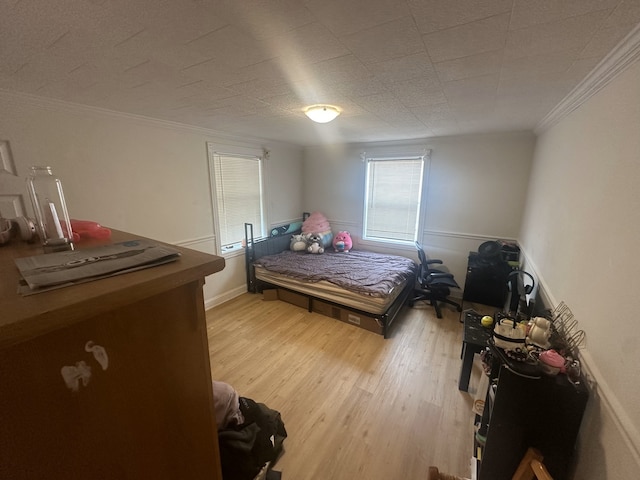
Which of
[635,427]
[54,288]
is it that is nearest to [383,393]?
[635,427]

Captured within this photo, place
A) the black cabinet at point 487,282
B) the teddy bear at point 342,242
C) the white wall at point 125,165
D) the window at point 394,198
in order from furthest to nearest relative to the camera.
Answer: the teddy bear at point 342,242 → the window at point 394,198 → the black cabinet at point 487,282 → the white wall at point 125,165

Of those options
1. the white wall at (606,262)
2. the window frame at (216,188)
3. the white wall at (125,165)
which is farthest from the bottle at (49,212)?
the window frame at (216,188)

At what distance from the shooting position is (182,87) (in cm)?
178

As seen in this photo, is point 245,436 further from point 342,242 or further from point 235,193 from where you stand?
point 342,242

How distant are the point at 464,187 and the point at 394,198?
987 mm

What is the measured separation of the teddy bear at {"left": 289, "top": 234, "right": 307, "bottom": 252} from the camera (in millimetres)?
4270

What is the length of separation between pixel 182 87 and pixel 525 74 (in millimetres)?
2132

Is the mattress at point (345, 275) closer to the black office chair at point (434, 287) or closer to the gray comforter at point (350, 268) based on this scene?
the gray comforter at point (350, 268)

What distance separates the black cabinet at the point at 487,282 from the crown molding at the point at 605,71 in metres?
1.67

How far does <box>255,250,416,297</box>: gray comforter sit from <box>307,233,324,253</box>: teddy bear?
9 centimetres

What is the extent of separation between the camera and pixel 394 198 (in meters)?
4.20

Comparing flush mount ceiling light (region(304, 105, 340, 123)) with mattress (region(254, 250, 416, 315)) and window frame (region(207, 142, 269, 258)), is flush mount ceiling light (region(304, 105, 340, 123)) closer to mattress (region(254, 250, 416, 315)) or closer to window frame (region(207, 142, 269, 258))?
window frame (region(207, 142, 269, 258))

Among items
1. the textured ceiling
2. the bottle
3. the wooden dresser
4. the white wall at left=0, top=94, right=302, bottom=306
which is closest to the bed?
the white wall at left=0, top=94, right=302, bottom=306

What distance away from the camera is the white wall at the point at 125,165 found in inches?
78.4
